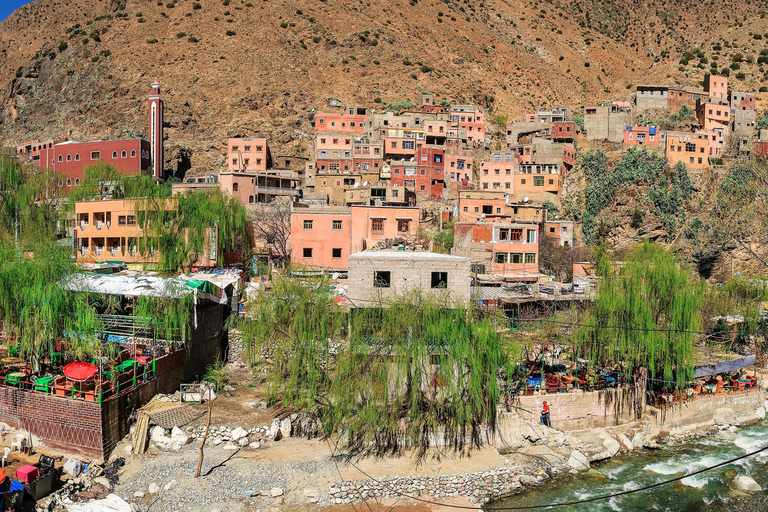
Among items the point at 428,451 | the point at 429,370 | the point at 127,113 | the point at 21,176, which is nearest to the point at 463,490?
the point at 428,451

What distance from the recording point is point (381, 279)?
23297 mm

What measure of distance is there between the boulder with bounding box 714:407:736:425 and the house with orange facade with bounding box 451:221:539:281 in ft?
40.1

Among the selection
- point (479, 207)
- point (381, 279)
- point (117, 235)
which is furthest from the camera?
point (479, 207)

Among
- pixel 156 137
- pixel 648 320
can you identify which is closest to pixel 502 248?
pixel 648 320

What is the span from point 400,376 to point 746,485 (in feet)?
37.3

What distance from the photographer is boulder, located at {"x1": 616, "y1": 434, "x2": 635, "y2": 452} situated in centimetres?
2059

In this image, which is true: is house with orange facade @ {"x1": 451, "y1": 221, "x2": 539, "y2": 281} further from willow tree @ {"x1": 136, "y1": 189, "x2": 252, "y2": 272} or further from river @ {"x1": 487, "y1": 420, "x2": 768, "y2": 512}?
river @ {"x1": 487, "y1": 420, "x2": 768, "y2": 512}

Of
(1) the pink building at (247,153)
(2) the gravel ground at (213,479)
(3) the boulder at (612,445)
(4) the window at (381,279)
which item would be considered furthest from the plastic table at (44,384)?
(1) the pink building at (247,153)

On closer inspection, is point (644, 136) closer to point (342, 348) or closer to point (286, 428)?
point (342, 348)

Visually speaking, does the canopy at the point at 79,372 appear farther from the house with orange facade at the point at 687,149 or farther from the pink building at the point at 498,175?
the house with orange facade at the point at 687,149

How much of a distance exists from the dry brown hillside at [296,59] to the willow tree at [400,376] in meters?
50.7

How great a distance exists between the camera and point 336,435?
18.8 meters

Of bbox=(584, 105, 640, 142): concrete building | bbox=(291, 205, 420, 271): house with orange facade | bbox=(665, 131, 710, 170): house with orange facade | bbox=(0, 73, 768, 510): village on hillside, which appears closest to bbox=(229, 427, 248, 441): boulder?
bbox=(0, 73, 768, 510): village on hillside

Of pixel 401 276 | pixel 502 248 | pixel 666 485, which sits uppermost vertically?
pixel 502 248
